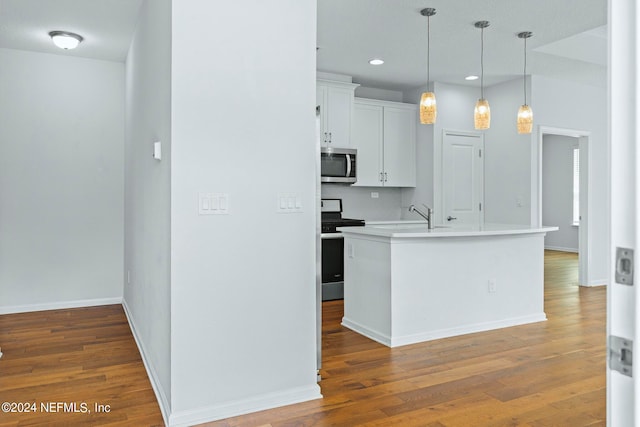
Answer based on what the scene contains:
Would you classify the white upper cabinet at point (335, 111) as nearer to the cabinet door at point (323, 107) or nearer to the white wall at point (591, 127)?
the cabinet door at point (323, 107)

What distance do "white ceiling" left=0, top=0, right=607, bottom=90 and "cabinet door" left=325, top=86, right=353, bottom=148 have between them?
0.28m

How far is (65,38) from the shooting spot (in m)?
4.15

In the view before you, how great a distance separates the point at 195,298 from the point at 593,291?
18.0 ft

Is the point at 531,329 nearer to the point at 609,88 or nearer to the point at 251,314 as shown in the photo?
the point at 251,314

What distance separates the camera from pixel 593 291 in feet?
19.6

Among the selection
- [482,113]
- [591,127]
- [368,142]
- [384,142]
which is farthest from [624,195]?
[591,127]

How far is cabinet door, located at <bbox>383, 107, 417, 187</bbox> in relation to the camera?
6336 mm

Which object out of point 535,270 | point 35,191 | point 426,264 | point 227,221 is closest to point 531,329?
point 535,270

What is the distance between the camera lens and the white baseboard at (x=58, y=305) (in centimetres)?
471

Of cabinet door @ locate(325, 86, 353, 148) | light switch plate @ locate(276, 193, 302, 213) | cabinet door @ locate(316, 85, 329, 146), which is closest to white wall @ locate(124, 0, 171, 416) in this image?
light switch plate @ locate(276, 193, 302, 213)

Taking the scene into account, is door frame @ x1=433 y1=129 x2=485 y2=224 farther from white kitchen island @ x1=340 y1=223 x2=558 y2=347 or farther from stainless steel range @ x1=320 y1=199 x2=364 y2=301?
white kitchen island @ x1=340 y1=223 x2=558 y2=347

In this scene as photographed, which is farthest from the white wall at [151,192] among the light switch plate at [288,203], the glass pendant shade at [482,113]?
the glass pendant shade at [482,113]

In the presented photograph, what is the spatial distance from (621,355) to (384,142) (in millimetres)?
5751

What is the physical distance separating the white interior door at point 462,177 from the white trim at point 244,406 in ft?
13.6
